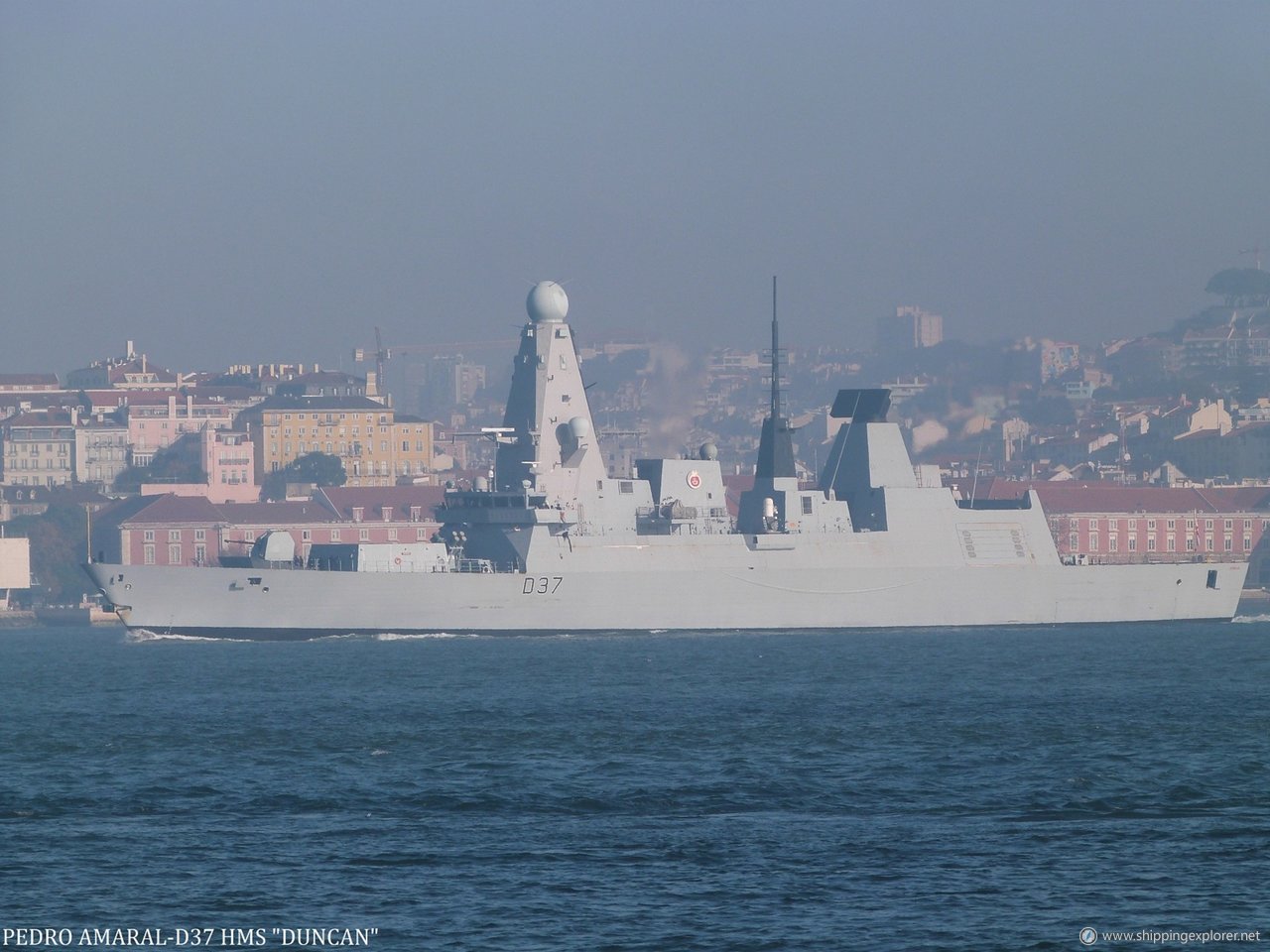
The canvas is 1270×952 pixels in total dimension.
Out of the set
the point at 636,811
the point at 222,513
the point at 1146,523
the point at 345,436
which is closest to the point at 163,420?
the point at 345,436

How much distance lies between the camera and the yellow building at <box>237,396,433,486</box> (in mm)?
112750

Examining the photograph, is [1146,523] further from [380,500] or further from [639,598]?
[639,598]

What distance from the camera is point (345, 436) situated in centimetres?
11506

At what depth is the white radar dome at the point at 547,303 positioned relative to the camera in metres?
50.4

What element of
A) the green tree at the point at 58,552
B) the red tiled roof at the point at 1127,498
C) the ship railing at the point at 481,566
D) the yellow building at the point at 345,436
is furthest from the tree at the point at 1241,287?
the ship railing at the point at 481,566

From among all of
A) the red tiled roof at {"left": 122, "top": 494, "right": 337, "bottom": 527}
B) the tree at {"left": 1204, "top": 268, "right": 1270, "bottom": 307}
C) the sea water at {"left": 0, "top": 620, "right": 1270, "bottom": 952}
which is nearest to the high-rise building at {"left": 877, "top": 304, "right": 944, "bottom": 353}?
the tree at {"left": 1204, "top": 268, "right": 1270, "bottom": 307}

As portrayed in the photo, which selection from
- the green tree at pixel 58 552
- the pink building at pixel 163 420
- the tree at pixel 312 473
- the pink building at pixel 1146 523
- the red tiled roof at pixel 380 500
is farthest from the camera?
the pink building at pixel 163 420

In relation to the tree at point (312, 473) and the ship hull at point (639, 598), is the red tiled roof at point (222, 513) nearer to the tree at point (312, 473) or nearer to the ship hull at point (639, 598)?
the tree at point (312, 473)

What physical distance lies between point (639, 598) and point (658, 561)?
0.94 m

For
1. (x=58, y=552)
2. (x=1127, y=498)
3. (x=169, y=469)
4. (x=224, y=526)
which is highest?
(x=169, y=469)

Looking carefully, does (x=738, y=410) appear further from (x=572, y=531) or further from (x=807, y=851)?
(x=807, y=851)

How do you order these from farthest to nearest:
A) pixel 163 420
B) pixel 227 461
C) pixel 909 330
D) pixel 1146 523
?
1. pixel 909 330
2. pixel 163 420
3. pixel 227 461
4. pixel 1146 523

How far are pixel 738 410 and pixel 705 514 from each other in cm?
7891

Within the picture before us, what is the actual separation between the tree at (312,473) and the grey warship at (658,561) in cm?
5562
